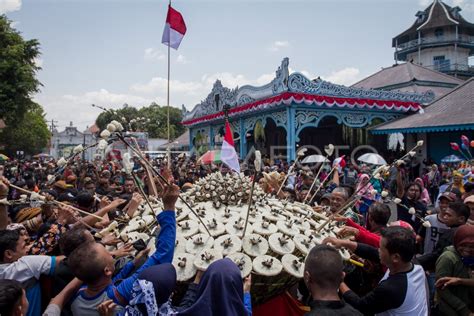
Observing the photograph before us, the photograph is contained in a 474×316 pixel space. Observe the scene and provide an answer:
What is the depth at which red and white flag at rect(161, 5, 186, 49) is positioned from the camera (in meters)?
4.64

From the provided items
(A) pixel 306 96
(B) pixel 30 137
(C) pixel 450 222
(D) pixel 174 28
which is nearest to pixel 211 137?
(A) pixel 306 96

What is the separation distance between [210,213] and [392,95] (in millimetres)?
14519

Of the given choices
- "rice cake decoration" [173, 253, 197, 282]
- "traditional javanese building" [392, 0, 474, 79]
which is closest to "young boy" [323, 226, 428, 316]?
"rice cake decoration" [173, 253, 197, 282]

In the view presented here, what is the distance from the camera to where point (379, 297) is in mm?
2242

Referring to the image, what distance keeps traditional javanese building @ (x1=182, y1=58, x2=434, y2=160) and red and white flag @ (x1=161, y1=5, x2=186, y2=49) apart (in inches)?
285

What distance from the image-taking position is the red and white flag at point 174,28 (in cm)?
464

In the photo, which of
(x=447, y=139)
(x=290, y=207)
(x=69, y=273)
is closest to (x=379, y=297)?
(x=290, y=207)

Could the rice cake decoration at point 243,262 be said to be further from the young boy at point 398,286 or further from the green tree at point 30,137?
the green tree at point 30,137

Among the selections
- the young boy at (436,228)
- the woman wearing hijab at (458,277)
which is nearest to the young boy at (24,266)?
the woman wearing hijab at (458,277)

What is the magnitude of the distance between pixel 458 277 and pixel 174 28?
4.12 metres

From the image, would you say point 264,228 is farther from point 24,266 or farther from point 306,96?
point 306,96

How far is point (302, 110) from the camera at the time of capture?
13.7 meters

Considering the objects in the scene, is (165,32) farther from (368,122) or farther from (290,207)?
(368,122)

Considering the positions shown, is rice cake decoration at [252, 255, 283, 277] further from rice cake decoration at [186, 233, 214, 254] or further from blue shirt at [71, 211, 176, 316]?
blue shirt at [71, 211, 176, 316]
